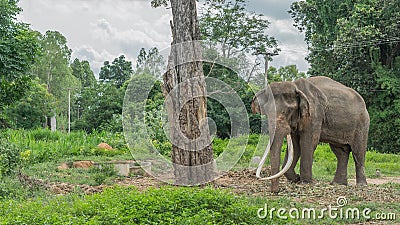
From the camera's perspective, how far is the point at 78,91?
1687 inches

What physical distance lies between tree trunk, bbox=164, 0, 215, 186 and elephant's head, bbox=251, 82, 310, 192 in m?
0.95

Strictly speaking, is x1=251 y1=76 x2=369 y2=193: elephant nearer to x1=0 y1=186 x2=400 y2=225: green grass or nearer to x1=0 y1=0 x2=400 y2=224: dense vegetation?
x1=0 y1=0 x2=400 y2=224: dense vegetation

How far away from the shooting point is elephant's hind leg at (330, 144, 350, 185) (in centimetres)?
891

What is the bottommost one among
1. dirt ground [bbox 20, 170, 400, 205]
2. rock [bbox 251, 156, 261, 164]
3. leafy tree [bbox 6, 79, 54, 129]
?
dirt ground [bbox 20, 170, 400, 205]

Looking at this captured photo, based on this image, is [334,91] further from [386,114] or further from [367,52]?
[367,52]

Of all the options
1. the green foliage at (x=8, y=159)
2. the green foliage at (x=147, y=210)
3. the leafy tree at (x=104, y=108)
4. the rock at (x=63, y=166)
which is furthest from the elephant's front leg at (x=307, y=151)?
the leafy tree at (x=104, y=108)

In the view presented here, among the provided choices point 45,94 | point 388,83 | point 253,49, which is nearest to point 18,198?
point 388,83

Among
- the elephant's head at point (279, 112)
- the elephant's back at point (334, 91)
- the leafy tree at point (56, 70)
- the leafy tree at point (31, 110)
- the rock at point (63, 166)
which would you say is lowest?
the rock at point (63, 166)

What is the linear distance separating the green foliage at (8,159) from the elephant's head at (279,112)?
404 centimetres

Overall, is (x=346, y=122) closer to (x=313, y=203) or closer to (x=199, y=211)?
(x=313, y=203)

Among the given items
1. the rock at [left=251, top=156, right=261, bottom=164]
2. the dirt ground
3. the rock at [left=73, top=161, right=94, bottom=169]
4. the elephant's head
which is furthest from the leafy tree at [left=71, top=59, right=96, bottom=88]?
the elephant's head

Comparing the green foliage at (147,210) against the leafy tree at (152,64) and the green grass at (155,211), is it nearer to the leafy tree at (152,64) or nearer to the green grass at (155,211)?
the green grass at (155,211)

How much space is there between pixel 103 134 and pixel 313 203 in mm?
12141

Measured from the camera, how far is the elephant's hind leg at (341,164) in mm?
8914
